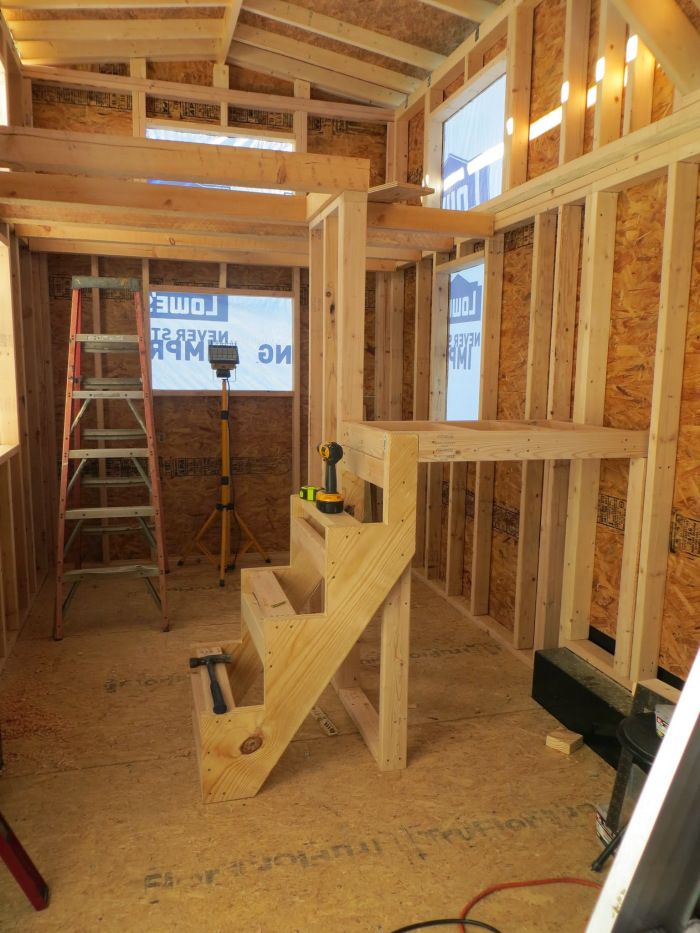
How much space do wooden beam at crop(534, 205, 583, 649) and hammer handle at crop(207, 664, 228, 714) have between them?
5.95 feet

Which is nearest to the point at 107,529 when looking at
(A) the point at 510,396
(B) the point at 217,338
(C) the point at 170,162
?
(B) the point at 217,338

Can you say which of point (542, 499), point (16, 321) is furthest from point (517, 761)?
point (16, 321)

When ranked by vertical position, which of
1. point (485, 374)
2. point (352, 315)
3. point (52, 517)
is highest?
point (352, 315)

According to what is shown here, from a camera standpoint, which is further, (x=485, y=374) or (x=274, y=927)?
(x=485, y=374)

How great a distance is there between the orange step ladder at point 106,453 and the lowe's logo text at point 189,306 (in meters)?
0.44

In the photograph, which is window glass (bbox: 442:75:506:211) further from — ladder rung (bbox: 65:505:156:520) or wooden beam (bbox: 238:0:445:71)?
ladder rung (bbox: 65:505:156:520)

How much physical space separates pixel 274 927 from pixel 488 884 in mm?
674

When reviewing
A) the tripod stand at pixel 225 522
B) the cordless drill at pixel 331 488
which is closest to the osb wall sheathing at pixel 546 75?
the cordless drill at pixel 331 488

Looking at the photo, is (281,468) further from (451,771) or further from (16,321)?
(451,771)

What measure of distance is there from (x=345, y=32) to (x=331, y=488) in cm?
335

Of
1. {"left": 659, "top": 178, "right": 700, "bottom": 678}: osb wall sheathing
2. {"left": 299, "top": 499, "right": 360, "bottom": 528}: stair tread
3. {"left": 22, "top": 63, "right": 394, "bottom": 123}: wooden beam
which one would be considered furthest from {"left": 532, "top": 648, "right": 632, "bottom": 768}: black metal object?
{"left": 22, "top": 63, "right": 394, "bottom": 123}: wooden beam

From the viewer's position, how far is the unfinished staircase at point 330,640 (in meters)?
2.48

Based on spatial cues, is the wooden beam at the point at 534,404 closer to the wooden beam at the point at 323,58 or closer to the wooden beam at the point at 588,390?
the wooden beam at the point at 588,390

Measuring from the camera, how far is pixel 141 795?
8.22 feet
